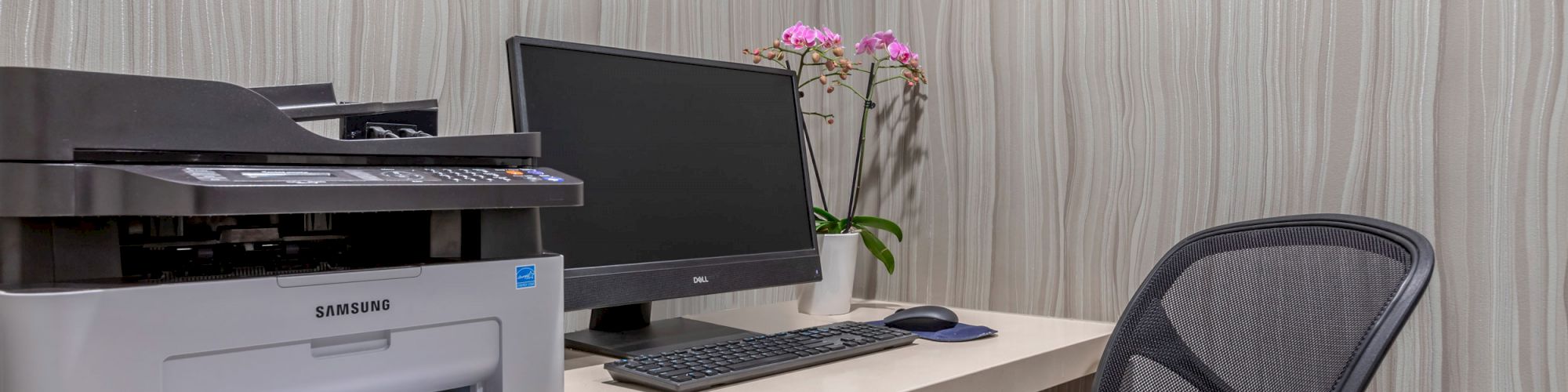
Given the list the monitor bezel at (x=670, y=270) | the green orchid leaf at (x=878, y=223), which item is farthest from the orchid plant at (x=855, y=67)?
the monitor bezel at (x=670, y=270)

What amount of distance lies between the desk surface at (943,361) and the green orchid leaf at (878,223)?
163 mm

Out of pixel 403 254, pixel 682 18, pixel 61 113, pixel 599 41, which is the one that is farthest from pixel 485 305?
pixel 682 18

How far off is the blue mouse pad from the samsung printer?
765mm

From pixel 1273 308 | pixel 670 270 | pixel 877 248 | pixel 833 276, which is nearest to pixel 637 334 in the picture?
pixel 670 270

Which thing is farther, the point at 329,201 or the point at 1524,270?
the point at 1524,270

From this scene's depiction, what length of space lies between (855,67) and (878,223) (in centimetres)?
34

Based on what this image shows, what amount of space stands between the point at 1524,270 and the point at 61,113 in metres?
1.75

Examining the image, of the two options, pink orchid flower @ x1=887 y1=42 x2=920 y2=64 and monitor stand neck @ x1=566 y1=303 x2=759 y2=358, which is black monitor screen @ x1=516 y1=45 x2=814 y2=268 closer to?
monitor stand neck @ x1=566 y1=303 x2=759 y2=358

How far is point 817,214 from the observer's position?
1913mm

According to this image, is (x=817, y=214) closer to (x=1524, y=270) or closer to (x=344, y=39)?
(x=344, y=39)

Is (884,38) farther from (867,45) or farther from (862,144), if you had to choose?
(862,144)

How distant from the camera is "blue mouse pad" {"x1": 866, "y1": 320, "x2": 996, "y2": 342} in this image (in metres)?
1.52

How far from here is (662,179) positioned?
142cm

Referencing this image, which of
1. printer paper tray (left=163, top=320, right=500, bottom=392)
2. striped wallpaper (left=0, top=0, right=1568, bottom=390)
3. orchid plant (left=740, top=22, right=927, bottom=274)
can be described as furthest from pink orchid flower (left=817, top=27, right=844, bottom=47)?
printer paper tray (left=163, top=320, right=500, bottom=392)
